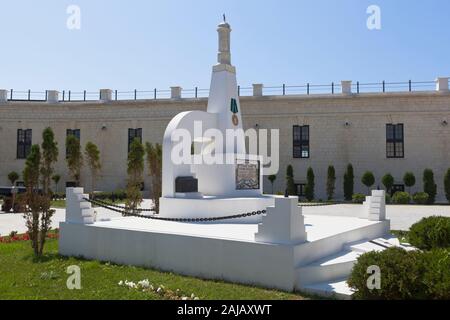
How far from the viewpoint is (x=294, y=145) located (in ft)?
103

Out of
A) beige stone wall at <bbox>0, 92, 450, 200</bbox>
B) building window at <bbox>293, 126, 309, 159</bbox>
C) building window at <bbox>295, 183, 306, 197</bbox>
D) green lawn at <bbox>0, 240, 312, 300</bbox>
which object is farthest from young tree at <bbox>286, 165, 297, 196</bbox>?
green lawn at <bbox>0, 240, 312, 300</bbox>

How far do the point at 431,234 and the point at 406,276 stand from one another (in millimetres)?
4410

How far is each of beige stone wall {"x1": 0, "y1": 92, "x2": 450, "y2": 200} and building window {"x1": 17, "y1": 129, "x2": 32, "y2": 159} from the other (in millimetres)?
388

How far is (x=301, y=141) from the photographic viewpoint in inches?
1226

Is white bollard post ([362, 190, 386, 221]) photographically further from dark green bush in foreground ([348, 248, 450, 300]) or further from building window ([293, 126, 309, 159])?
building window ([293, 126, 309, 159])

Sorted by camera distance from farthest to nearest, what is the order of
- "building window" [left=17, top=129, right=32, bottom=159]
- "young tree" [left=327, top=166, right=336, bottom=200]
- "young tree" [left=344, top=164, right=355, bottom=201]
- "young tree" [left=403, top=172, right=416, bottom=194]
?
"building window" [left=17, top=129, right=32, bottom=159] → "young tree" [left=327, top=166, right=336, bottom=200] → "young tree" [left=344, top=164, right=355, bottom=201] → "young tree" [left=403, top=172, right=416, bottom=194]

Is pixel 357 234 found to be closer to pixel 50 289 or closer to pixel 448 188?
pixel 50 289

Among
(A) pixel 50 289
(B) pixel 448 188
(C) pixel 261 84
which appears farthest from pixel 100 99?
(A) pixel 50 289

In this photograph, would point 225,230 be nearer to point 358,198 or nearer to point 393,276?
point 393,276

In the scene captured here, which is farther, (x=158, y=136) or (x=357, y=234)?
(x=158, y=136)

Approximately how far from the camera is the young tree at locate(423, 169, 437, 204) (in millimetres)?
26766
